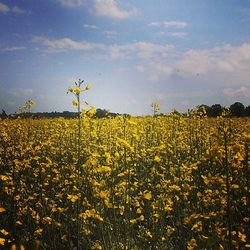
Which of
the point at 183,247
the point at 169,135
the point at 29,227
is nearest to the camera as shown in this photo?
the point at 183,247

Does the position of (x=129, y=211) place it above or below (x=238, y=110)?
below

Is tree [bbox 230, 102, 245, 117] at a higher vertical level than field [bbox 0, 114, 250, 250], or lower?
higher

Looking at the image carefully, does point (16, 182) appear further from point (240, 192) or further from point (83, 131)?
point (83, 131)

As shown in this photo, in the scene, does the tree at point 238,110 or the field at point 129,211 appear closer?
the field at point 129,211

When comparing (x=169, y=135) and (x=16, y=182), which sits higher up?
(x=169, y=135)

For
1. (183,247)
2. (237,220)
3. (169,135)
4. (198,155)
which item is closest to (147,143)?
(169,135)

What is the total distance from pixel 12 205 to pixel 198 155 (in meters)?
4.41

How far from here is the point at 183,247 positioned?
4777mm

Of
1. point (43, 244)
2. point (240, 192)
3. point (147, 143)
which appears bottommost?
point (43, 244)

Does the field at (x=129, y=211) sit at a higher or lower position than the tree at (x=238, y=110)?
Result: lower

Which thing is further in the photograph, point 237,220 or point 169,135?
point 169,135

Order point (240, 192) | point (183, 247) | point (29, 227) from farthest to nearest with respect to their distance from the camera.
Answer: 1. point (240, 192)
2. point (29, 227)
3. point (183, 247)

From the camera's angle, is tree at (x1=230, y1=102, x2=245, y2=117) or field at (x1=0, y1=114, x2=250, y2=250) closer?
field at (x1=0, y1=114, x2=250, y2=250)

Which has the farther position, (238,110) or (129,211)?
(238,110)
